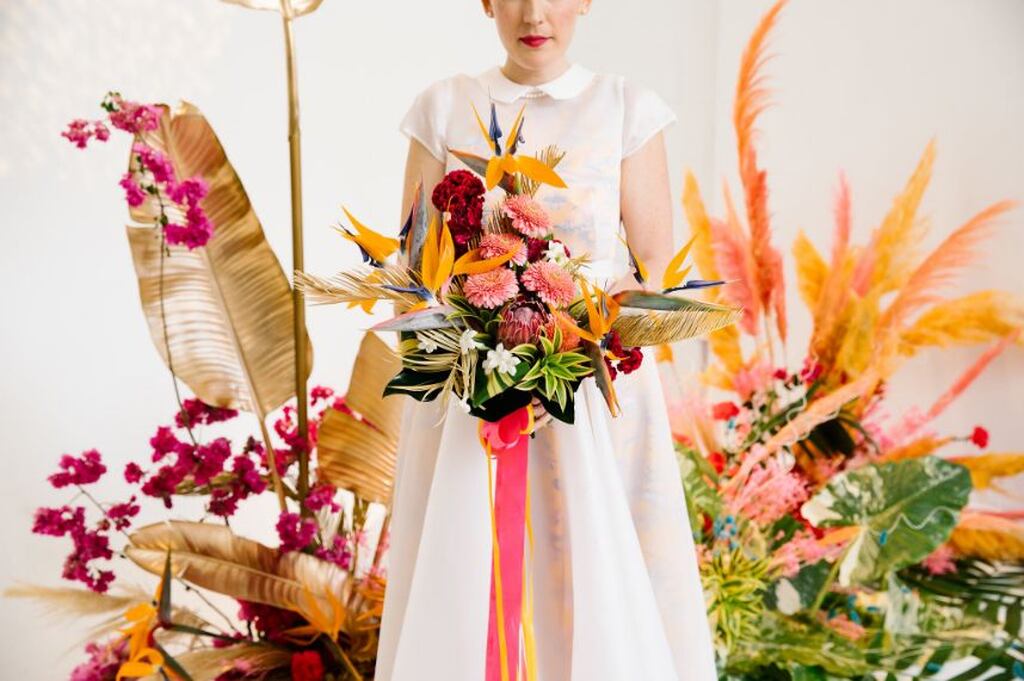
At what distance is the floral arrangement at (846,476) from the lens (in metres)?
1.76

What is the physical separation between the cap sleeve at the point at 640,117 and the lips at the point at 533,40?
5.6 inches

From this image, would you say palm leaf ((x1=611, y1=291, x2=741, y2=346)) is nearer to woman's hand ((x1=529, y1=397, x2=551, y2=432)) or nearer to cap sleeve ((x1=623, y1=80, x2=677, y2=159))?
woman's hand ((x1=529, y1=397, x2=551, y2=432))

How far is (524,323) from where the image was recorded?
1.10m

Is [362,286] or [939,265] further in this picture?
[939,265]

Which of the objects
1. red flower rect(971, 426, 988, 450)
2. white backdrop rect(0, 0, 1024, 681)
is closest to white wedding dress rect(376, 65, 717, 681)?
red flower rect(971, 426, 988, 450)

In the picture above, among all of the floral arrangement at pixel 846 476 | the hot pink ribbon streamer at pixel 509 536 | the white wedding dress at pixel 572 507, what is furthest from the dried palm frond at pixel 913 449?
the hot pink ribbon streamer at pixel 509 536

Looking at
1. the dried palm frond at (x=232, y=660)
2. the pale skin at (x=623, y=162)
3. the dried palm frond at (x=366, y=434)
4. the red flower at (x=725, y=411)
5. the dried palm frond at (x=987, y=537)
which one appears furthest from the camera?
the red flower at (x=725, y=411)

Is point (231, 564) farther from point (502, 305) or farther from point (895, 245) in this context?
point (895, 245)

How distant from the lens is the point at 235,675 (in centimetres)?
175

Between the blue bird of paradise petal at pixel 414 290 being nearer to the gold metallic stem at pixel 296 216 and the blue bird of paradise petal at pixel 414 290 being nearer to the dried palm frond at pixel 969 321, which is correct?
the gold metallic stem at pixel 296 216

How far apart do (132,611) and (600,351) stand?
82cm

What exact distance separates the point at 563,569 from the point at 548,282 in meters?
0.39

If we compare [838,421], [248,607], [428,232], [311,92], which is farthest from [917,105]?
[248,607]

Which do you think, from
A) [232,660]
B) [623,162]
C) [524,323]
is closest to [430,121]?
[623,162]
